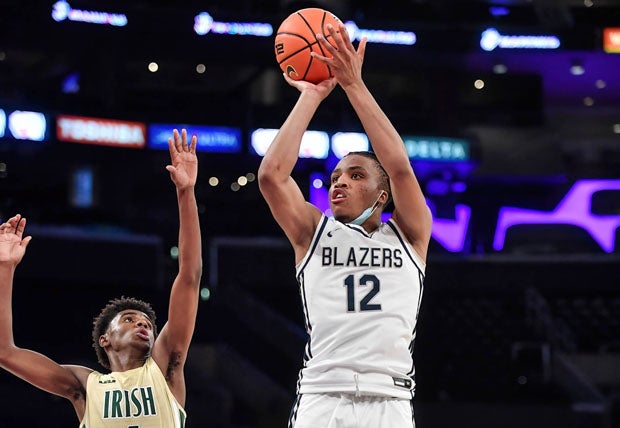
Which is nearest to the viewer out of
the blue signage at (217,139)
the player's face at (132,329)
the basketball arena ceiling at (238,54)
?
the player's face at (132,329)

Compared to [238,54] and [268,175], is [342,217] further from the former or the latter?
[238,54]

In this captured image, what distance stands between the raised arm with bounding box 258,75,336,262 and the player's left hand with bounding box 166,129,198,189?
0.67 meters

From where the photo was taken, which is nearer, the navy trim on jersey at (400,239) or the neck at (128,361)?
the navy trim on jersey at (400,239)

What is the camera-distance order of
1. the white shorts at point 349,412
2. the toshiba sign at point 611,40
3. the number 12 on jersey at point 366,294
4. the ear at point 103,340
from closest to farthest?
the white shorts at point 349,412
the number 12 on jersey at point 366,294
the ear at point 103,340
the toshiba sign at point 611,40

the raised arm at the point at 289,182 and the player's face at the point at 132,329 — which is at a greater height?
the raised arm at the point at 289,182

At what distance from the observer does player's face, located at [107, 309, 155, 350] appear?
203 inches

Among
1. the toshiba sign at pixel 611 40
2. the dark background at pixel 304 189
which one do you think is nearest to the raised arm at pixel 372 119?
the dark background at pixel 304 189

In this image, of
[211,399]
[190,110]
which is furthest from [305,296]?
[190,110]

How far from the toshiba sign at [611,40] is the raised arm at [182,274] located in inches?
731

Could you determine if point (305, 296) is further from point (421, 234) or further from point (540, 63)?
point (540, 63)

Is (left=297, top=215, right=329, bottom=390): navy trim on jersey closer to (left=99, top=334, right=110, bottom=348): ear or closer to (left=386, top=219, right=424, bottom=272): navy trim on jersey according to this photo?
(left=386, top=219, right=424, bottom=272): navy trim on jersey

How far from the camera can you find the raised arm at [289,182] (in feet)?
14.1

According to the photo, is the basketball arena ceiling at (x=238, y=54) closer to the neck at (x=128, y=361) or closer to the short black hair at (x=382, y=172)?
the neck at (x=128, y=361)

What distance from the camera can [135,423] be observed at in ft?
16.1
